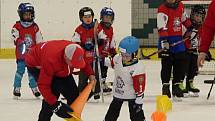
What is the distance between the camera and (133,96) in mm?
3852

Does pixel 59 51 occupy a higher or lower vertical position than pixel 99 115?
higher

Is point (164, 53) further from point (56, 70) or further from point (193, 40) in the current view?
point (56, 70)

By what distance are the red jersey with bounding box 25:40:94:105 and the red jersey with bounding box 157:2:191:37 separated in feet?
6.59

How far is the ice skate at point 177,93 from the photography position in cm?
564

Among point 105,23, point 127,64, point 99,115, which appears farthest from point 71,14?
point 127,64

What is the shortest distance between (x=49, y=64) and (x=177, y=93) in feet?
8.06

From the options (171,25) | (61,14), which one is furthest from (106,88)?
(61,14)

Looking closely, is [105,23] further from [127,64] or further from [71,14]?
[71,14]

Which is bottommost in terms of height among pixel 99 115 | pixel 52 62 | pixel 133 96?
pixel 99 115

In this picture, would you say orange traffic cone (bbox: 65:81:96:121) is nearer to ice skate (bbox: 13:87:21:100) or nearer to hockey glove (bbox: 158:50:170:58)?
hockey glove (bbox: 158:50:170:58)

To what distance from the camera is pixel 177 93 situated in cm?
565

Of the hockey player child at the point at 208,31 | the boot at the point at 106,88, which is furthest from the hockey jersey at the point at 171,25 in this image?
the hockey player child at the point at 208,31

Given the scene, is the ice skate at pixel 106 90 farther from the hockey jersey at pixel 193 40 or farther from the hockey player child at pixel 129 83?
the hockey player child at pixel 129 83

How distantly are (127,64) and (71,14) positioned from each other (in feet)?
17.1
